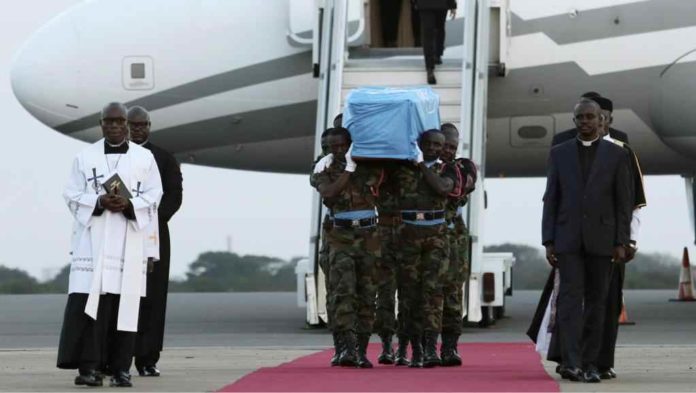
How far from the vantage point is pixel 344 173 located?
13164mm

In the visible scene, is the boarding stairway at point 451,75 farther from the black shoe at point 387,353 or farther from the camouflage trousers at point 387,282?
the camouflage trousers at point 387,282

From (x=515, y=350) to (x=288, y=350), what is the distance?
1.91m

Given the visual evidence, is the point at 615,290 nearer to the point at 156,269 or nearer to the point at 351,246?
the point at 351,246

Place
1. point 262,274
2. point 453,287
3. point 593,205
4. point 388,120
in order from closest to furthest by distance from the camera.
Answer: point 593,205
point 453,287
point 388,120
point 262,274

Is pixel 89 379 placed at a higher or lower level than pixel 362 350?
lower

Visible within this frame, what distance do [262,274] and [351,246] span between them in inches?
954

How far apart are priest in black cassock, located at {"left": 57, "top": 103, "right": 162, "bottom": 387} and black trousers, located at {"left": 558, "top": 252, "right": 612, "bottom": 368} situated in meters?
2.66

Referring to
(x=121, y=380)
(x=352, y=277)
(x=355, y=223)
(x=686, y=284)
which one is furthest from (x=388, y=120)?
(x=686, y=284)

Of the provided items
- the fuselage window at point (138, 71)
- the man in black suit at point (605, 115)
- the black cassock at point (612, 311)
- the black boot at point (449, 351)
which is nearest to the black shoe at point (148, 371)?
the black boot at point (449, 351)

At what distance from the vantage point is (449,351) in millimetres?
13844

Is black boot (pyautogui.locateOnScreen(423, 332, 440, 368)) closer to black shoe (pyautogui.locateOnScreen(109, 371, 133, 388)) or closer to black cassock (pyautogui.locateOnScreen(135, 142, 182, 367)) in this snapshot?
black cassock (pyautogui.locateOnScreen(135, 142, 182, 367))

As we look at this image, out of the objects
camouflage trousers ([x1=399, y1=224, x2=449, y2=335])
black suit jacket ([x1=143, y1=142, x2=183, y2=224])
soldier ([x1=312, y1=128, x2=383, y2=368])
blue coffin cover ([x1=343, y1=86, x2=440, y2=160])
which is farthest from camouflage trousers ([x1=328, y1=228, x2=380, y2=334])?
black suit jacket ([x1=143, y1=142, x2=183, y2=224])

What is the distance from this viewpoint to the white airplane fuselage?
21047 mm

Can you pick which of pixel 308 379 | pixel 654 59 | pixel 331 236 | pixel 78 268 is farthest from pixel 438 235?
pixel 654 59
